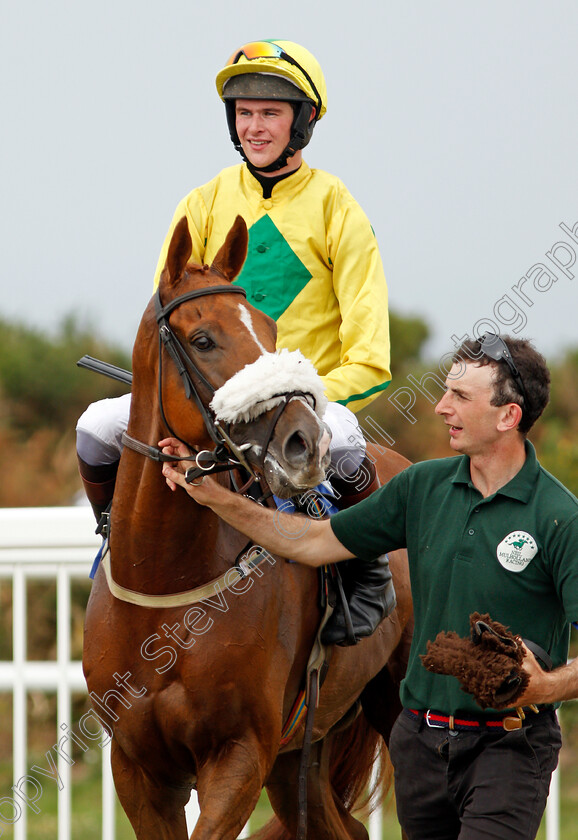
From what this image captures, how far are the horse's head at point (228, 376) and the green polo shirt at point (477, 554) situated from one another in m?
0.40

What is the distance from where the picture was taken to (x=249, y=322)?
272cm

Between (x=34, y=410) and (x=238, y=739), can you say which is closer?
(x=238, y=739)

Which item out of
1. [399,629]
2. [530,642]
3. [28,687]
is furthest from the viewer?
[28,687]

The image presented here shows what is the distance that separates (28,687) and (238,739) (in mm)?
1884

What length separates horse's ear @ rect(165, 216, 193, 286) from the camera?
2.82 metres

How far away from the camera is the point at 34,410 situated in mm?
11875

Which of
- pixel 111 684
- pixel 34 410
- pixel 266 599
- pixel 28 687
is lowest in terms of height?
pixel 34 410

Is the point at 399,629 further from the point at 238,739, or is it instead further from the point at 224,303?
the point at 224,303

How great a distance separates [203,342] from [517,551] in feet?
3.10

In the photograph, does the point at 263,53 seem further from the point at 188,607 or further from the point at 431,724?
the point at 431,724

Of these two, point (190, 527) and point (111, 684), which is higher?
point (190, 527)

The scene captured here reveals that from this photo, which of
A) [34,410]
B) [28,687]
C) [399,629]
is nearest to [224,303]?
[399,629]

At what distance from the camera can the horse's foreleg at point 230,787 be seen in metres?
2.79

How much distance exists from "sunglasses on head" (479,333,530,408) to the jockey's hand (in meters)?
0.77
